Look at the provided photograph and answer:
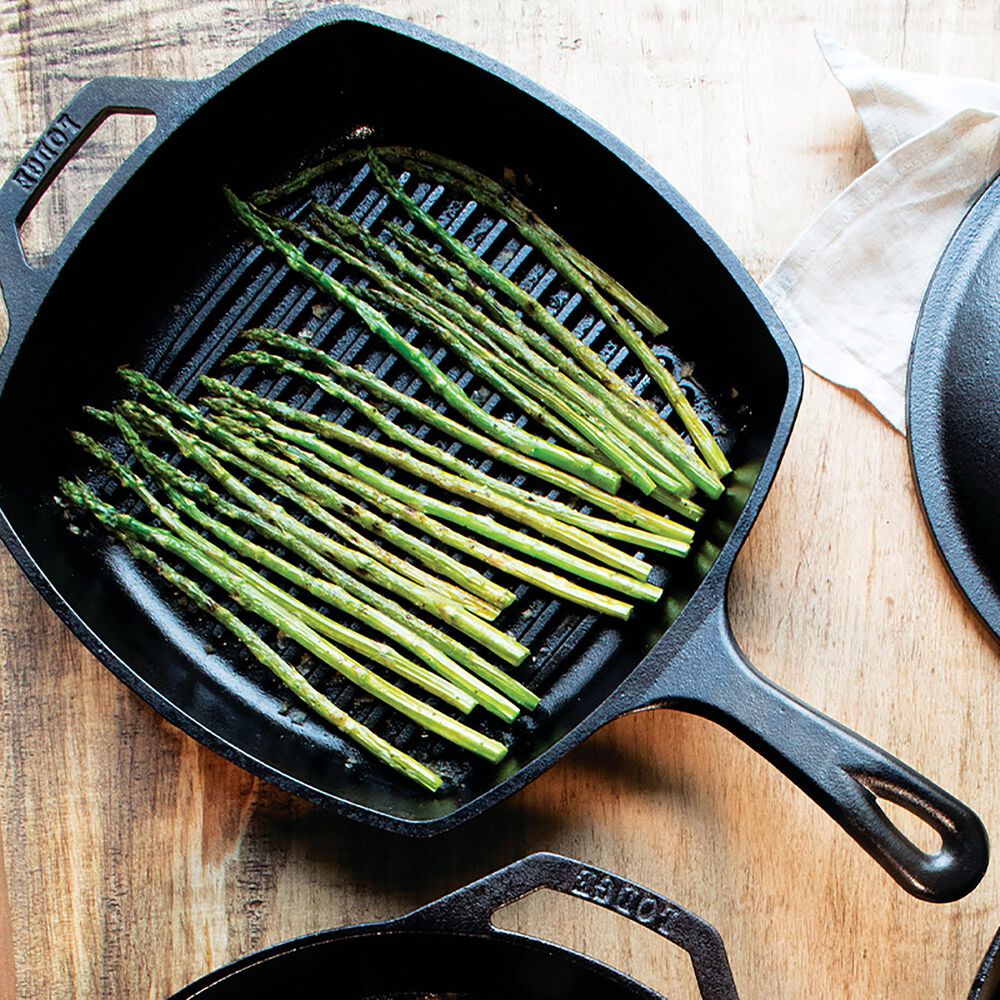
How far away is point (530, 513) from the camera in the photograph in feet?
5.25

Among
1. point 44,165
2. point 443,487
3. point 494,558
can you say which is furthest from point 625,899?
point 44,165

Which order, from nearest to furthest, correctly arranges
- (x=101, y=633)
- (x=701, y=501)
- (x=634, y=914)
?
(x=634, y=914), (x=101, y=633), (x=701, y=501)

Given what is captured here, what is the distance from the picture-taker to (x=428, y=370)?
1633 mm

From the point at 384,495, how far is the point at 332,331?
0.90ft

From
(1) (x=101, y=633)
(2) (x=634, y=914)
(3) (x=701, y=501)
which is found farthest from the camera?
(3) (x=701, y=501)

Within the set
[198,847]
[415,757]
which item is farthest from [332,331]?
[198,847]

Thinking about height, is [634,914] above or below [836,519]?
below

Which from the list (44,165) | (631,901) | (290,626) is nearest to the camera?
(631,901)

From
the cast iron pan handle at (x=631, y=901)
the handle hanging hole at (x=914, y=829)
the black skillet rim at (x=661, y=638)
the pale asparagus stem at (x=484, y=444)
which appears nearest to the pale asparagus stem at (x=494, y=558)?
the pale asparagus stem at (x=484, y=444)

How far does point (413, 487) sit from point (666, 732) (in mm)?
531

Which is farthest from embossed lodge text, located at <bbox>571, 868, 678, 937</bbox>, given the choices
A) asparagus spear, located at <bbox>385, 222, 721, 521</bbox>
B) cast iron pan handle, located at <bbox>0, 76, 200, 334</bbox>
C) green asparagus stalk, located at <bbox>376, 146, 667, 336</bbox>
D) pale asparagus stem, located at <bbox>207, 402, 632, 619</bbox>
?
cast iron pan handle, located at <bbox>0, 76, 200, 334</bbox>

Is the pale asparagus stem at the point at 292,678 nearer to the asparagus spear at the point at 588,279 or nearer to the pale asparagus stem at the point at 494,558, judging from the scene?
the pale asparagus stem at the point at 494,558

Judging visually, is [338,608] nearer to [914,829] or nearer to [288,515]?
[288,515]

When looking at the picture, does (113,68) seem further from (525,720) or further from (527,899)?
(527,899)
